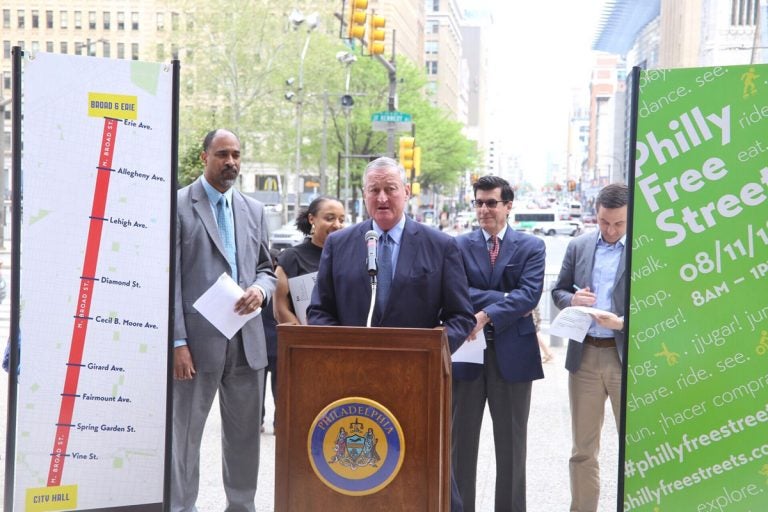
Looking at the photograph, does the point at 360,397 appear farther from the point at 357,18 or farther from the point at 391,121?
the point at 391,121

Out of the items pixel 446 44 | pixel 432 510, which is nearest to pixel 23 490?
pixel 432 510

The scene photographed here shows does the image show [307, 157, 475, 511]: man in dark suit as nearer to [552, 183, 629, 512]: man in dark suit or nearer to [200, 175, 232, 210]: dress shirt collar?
[200, 175, 232, 210]: dress shirt collar

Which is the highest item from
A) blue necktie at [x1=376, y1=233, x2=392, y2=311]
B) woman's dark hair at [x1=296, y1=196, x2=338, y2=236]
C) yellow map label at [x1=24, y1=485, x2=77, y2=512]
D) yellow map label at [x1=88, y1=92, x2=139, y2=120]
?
yellow map label at [x1=88, y1=92, x2=139, y2=120]

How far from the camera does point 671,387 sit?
433 centimetres

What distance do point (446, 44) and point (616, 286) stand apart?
507 feet

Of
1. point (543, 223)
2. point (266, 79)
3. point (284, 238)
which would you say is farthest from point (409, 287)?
point (543, 223)

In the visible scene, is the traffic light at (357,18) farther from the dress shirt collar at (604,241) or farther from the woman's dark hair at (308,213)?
the dress shirt collar at (604,241)

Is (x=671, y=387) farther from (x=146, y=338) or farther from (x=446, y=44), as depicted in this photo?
(x=446, y=44)

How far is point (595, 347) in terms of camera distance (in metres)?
5.64

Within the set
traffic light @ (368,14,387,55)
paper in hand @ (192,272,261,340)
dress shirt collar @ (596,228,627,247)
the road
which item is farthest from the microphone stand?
traffic light @ (368,14,387,55)

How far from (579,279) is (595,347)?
41 centimetres

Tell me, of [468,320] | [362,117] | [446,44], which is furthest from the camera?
[446,44]

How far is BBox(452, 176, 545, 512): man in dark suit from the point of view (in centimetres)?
560

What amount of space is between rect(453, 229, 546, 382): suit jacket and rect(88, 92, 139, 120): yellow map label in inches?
76.2
